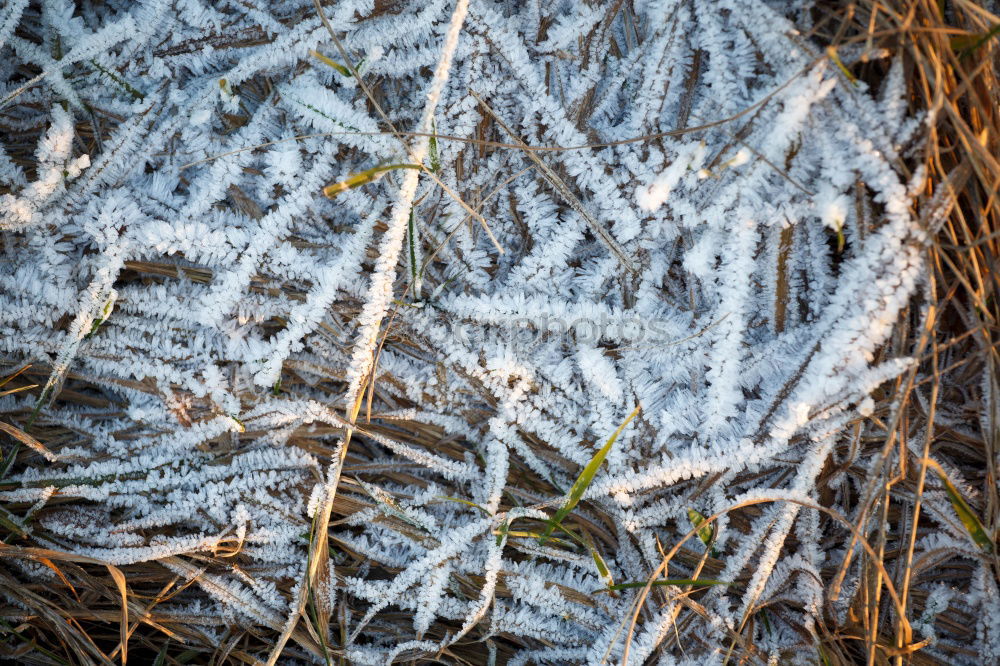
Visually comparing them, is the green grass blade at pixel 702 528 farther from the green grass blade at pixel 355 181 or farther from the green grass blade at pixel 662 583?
the green grass blade at pixel 355 181

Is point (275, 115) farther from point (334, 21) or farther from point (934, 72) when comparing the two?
point (934, 72)

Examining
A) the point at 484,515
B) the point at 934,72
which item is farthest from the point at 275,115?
the point at 934,72

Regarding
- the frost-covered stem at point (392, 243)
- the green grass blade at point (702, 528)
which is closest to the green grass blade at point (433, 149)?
the frost-covered stem at point (392, 243)

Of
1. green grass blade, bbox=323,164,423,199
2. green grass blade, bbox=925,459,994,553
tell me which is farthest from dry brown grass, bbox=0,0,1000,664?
green grass blade, bbox=323,164,423,199

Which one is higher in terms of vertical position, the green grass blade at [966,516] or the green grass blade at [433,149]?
the green grass blade at [433,149]

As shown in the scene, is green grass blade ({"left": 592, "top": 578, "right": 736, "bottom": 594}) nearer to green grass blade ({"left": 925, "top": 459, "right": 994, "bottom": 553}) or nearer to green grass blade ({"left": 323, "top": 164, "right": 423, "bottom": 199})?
green grass blade ({"left": 925, "top": 459, "right": 994, "bottom": 553})

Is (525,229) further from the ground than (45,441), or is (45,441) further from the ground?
(525,229)
